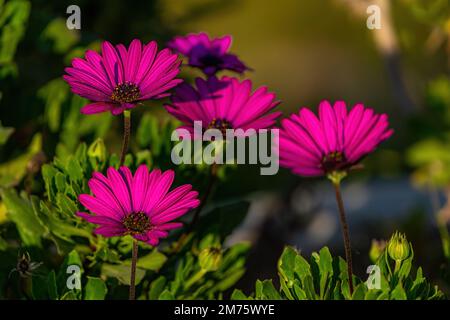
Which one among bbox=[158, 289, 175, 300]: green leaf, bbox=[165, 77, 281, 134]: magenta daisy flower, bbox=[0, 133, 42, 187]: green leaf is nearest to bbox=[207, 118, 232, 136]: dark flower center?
bbox=[165, 77, 281, 134]: magenta daisy flower

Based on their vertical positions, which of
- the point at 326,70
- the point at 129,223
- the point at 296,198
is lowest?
the point at 129,223

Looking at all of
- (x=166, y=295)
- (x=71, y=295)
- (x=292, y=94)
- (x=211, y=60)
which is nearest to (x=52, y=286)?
(x=71, y=295)

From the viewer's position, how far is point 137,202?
0.83 meters

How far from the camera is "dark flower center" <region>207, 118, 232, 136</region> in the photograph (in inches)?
36.7

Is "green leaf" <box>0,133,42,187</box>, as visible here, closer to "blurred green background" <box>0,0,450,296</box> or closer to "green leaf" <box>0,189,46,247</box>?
"blurred green background" <box>0,0,450,296</box>

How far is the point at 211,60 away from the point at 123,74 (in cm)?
20

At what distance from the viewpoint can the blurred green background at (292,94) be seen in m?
1.27

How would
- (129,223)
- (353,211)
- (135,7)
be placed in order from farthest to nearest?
(353,211) < (135,7) < (129,223)

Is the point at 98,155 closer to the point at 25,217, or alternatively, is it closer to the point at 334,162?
the point at 25,217

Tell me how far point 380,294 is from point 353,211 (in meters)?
1.92

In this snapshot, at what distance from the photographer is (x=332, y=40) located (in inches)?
160

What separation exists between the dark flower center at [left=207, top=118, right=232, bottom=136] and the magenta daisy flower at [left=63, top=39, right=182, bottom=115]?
0.09m
